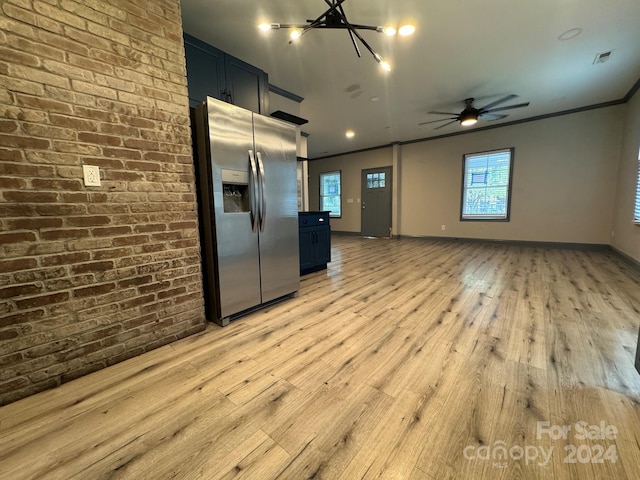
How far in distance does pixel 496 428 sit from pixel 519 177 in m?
6.10

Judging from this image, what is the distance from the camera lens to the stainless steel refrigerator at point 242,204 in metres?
2.02

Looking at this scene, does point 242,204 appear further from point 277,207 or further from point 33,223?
point 33,223

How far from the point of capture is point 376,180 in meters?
7.59

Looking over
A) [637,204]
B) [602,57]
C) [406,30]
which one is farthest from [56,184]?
[637,204]

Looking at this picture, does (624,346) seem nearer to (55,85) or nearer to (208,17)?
(55,85)

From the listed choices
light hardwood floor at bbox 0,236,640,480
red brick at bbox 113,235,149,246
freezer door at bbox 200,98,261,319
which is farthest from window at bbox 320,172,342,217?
red brick at bbox 113,235,149,246

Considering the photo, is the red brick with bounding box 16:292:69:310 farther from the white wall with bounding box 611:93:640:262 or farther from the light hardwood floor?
the white wall with bounding box 611:93:640:262

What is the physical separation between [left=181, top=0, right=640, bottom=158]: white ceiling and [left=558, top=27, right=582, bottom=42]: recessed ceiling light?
2.1 inches

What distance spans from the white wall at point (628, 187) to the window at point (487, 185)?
1.62 metres

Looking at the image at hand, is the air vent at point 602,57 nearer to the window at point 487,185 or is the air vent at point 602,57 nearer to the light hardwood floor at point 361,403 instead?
the window at point 487,185

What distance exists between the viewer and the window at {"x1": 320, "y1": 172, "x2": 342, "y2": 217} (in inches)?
337

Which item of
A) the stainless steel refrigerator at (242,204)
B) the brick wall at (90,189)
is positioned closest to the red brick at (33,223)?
the brick wall at (90,189)

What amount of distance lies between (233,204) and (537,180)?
20.6ft

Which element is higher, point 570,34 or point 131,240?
point 570,34
